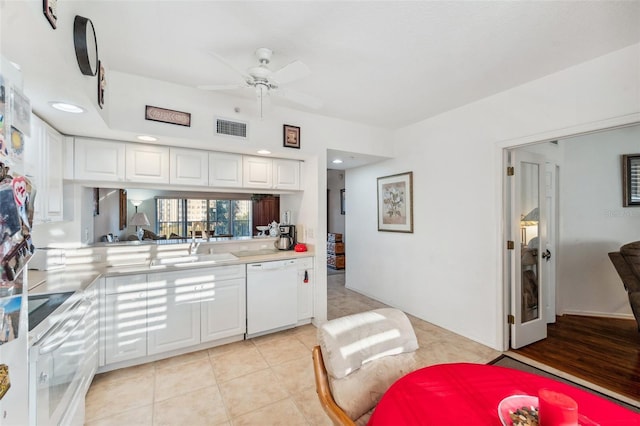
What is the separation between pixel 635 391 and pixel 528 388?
6.71 feet

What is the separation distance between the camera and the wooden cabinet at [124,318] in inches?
93.6

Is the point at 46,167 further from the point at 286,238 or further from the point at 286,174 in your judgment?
the point at 286,238

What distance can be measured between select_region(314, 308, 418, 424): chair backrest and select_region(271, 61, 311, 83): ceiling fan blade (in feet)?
5.02

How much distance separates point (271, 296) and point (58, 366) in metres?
1.88

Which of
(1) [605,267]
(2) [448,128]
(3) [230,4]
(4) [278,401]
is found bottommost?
(4) [278,401]

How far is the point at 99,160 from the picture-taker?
253 centimetres

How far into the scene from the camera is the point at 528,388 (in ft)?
3.52

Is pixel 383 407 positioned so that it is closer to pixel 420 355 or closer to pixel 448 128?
pixel 420 355

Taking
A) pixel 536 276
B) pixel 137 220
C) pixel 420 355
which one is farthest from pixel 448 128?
pixel 137 220

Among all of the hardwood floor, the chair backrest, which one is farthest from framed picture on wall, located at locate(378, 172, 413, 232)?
the chair backrest

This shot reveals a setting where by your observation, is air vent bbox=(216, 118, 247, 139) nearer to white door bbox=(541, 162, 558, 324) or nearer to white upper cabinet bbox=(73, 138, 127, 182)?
white upper cabinet bbox=(73, 138, 127, 182)

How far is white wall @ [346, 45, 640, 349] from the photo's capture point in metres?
2.17

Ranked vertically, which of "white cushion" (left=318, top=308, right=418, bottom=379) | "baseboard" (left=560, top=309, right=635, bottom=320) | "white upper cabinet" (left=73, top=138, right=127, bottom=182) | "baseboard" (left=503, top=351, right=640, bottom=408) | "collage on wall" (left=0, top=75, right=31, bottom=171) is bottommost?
"baseboard" (left=503, top=351, right=640, bottom=408)

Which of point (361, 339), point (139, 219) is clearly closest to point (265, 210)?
point (139, 219)
